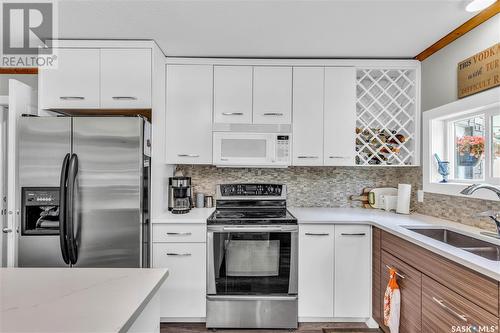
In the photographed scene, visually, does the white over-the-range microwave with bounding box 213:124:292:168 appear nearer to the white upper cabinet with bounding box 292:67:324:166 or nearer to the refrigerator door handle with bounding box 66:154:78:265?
the white upper cabinet with bounding box 292:67:324:166

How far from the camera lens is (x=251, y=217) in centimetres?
236

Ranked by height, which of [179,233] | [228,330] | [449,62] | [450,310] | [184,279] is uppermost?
[449,62]

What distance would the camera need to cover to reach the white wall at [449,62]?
1.84 m

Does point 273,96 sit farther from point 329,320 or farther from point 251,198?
point 329,320

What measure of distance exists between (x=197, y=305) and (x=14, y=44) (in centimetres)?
263

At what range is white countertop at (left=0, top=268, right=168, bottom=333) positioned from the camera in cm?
74

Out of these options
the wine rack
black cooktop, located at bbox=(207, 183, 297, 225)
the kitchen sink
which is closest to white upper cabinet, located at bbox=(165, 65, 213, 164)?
black cooktop, located at bbox=(207, 183, 297, 225)

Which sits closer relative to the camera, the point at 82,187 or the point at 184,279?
the point at 82,187

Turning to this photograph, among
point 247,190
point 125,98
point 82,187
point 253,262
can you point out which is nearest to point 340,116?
point 247,190

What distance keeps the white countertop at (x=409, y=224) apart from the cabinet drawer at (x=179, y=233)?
821 millimetres

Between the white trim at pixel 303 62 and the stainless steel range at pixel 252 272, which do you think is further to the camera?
the white trim at pixel 303 62

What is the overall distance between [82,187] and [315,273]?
1919mm

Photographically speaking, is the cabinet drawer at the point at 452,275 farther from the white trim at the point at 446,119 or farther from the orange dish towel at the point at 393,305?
the white trim at the point at 446,119

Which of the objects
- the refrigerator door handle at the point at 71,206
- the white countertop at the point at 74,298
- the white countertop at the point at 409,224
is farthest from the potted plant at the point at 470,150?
the refrigerator door handle at the point at 71,206
